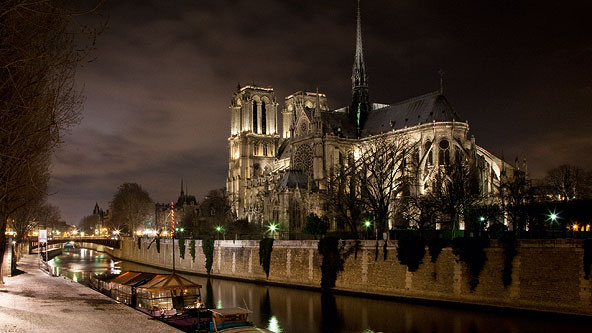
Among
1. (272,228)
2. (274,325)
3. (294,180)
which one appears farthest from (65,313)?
(294,180)

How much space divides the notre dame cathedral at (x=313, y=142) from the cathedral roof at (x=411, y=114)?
0.30ft

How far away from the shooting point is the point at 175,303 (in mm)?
24125

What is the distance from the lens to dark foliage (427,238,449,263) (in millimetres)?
29766

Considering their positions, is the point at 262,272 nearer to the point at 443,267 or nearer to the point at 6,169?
the point at 443,267

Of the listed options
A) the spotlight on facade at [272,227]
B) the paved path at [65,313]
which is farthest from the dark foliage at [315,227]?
the paved path at [65,313]

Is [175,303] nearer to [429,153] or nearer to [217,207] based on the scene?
[429,153]

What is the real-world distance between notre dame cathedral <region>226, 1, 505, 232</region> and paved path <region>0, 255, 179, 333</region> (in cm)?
3760

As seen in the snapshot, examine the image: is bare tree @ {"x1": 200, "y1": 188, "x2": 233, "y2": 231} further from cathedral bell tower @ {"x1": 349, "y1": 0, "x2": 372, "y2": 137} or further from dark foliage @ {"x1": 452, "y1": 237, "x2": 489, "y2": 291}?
dark foliage @ {"x1": 452, "y1": 237, "x2": 489, "y2": 291}

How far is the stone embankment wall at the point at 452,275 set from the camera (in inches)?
959

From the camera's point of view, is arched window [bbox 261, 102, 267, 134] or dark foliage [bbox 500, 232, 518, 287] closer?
dark foliage [bbox 500, 232, 518, 287]

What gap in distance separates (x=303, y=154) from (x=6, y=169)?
61.2 metres

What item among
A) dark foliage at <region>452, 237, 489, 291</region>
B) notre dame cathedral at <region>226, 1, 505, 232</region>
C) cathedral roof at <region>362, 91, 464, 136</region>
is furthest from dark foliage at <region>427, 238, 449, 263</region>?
cathedral roof at <region>362, 91, 464, 136</region>

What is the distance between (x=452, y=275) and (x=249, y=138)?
69.9 m

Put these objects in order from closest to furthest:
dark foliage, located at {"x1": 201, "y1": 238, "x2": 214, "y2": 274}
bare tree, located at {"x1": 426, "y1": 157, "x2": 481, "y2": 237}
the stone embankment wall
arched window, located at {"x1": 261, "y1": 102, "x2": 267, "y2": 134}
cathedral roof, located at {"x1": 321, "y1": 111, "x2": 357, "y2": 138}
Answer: the stone embankment wall, bare tree, located at {"x1": 426, "y1": 157, "x2": 481, "y2": 237}, dark foliage, located at {"x1": 201, "y1": 238, "x2": 214, "y2": 274}, cathedral roof, located at {"x1": 321, "y1": 111, "x2": 357, "y2": 138}, arched window, located at {"x1": 261, "y1": 102, "x2": 267, "y2": 134}
